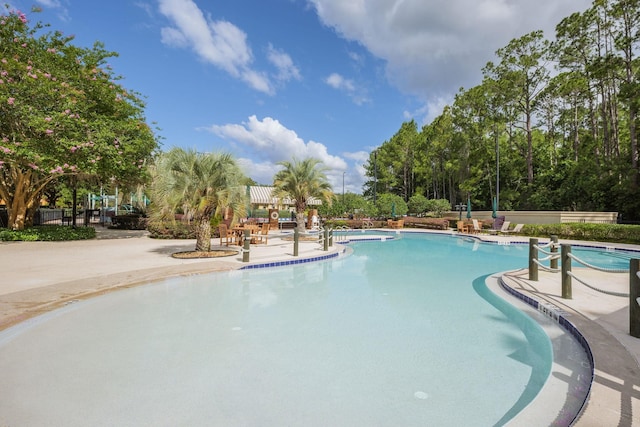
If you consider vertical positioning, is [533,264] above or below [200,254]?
above

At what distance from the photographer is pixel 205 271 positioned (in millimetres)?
8141

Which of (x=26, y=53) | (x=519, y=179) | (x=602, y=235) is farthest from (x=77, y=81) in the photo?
(x=519, y=179)

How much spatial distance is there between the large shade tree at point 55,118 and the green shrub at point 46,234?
3.93 feet

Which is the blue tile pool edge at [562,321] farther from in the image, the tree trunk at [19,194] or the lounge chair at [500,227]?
the tree trunk at [19,194]

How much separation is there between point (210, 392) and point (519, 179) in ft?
121

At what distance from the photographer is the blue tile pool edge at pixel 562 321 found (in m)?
2.85

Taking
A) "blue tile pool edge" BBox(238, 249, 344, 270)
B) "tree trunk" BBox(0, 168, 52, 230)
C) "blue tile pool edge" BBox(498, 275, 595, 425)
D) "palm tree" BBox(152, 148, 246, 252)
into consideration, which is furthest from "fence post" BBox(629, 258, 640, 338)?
"tree trunk" BBox(0, 168, 52, 230)

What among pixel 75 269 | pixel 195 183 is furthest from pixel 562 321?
pixel 75 269

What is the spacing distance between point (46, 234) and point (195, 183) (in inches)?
382

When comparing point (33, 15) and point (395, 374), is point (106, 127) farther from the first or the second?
point (395, 374)

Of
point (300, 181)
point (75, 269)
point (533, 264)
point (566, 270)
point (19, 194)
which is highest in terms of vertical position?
point (300, 181)

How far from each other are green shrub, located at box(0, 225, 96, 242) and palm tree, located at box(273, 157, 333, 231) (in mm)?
9831

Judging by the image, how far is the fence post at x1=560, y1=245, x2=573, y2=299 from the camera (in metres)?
5.59

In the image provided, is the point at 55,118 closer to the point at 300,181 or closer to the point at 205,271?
the point at 205,271
